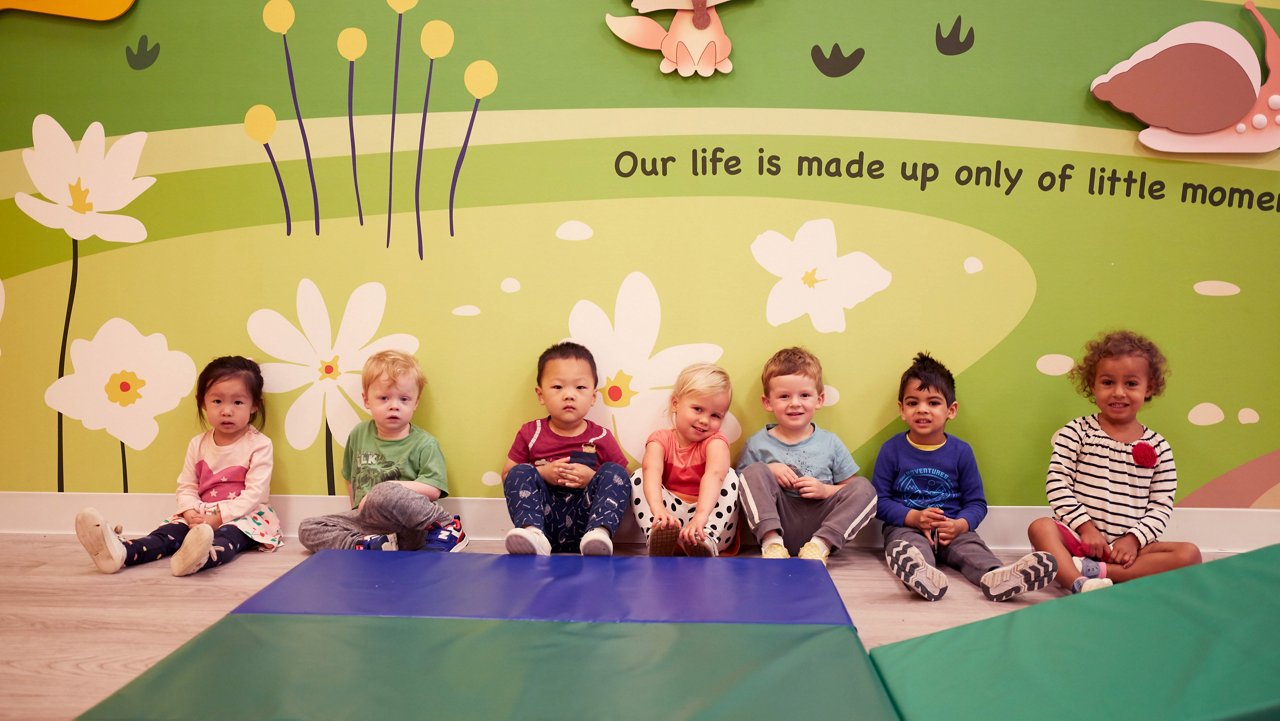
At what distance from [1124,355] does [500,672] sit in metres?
2.68

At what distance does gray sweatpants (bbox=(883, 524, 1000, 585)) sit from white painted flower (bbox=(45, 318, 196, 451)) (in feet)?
10.3

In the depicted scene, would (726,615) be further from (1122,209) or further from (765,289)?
(1122,209)

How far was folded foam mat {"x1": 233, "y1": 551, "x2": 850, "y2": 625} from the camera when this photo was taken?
229cm

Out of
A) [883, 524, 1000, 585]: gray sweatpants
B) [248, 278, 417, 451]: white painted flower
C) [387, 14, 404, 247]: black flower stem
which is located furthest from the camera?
[248, 278, 417, 451]: white painted flower

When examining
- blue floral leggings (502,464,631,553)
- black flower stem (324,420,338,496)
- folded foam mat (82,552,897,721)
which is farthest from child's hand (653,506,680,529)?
black flower stem (324,420,338,496)

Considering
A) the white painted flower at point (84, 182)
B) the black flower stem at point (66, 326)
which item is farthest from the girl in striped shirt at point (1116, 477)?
the black flower stem at point (66, 326)

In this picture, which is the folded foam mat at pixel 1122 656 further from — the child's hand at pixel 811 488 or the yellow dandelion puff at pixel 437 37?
the yellow dandelion puff at pixel 437 37

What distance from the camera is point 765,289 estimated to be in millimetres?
3350

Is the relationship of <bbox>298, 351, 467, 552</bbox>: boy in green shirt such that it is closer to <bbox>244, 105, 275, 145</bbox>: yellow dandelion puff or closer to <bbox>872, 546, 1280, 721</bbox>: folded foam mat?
<bbox>244, 105, 275, 145</bbox>: yellow dandelion puff

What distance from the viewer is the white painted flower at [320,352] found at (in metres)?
3.41

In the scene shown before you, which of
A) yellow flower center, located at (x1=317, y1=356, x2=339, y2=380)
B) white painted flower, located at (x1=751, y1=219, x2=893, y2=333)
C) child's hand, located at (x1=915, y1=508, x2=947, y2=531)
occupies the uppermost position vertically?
white painted flower, located at (x1=751, y1=219, x2=893, y2=333)

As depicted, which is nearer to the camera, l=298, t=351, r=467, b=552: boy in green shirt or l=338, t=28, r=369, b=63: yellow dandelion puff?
l=298, t=351, r=467, b=552: boy in green shirt

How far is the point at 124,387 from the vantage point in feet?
11.5

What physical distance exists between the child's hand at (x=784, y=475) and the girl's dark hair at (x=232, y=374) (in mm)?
2232
